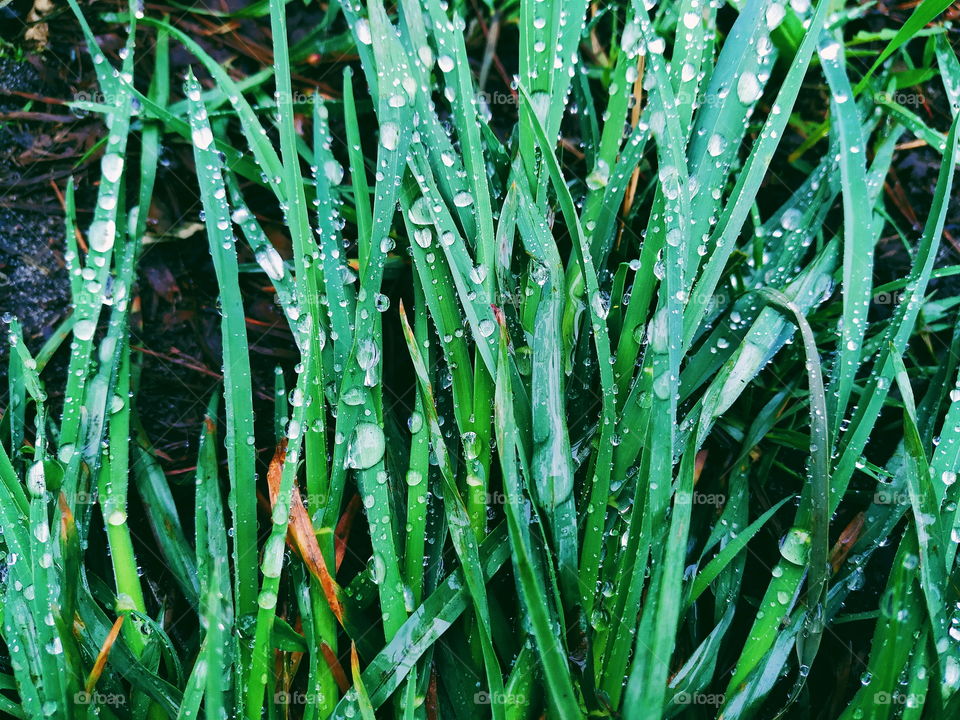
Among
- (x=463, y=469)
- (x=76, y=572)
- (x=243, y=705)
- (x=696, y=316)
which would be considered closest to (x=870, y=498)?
(x=696, y=316)

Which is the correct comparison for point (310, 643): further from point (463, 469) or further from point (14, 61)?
point (14, 61)

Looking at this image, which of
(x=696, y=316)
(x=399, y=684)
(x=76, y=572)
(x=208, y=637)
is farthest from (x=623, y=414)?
(x=76, y=572)

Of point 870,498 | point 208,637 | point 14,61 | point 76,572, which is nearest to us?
point 208,637

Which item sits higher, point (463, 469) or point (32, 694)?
point (463, 469)

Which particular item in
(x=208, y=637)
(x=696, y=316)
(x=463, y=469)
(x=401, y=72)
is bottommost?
(x=208, y=637)

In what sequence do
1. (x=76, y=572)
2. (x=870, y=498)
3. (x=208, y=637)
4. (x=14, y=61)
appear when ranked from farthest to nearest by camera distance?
(x=14, y=61) → (x=870, y=498) → (x=76, y=572) → (x=208, y=637)

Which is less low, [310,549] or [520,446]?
[520,446]

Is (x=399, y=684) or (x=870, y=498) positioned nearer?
(x=399, y=684)
